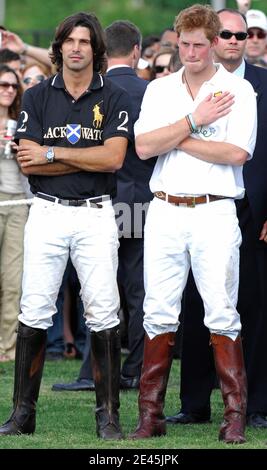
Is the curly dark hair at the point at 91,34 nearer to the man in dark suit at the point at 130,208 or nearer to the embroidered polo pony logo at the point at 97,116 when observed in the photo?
the embroidered polo pony logo at the point at 97,116

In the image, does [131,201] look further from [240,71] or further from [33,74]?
[33,74]

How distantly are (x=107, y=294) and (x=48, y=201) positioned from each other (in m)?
0.64

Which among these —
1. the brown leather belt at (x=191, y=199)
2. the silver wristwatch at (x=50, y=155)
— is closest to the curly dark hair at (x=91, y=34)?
the silver wristwatch at (x=50, y=155)

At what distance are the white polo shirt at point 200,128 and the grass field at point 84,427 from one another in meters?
1.43

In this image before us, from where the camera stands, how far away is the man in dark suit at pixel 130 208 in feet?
31.8

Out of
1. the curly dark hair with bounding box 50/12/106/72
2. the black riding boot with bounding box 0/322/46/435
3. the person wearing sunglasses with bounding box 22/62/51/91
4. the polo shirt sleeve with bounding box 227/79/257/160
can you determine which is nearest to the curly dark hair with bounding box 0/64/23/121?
the person wearing sunglasses with bounding box 22/62/51/91

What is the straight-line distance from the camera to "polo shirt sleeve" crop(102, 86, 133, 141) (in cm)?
747

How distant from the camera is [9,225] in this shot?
11328 mm

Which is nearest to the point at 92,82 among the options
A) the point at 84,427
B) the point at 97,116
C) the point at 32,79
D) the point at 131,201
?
the point at 97,116

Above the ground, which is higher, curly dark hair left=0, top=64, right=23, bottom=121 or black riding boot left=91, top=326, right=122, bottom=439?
curly dark hair left=0, top=64, right=23, bottom=121

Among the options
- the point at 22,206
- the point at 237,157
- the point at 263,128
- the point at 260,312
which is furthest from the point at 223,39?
the point at 22,206

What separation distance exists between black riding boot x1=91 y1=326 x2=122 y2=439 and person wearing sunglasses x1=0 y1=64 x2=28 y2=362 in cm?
370

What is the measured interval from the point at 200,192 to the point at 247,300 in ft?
3.74

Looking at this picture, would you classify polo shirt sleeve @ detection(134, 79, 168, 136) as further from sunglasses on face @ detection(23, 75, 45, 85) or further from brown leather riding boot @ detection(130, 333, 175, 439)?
sunglasses on face @ detection(23, 75, 45, 85)
